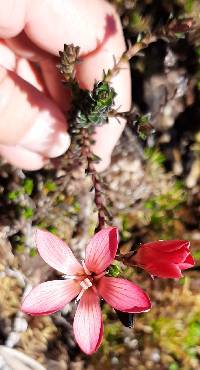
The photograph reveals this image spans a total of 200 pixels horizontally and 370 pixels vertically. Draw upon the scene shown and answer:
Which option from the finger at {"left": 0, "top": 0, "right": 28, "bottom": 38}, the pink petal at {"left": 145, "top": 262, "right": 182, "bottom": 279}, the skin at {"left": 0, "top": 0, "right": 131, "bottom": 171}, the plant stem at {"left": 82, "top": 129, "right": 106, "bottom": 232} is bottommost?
the pink petal at {"left": 145, "top": 262, "right": 182, "bottom": 279}

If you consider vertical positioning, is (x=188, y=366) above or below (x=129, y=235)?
below

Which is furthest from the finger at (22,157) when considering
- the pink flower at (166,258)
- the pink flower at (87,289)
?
the pink flower at (166,258)

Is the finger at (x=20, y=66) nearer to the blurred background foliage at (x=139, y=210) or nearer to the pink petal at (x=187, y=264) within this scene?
the blurred background foliage at (x=139, y=210)

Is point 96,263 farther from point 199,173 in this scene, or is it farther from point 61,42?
point 199,173

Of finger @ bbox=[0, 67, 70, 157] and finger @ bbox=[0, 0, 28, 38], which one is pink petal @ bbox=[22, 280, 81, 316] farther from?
finger @ bbox=[0, 0, 28, 38]

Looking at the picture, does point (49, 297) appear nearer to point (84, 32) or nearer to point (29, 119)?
point (29, 119)

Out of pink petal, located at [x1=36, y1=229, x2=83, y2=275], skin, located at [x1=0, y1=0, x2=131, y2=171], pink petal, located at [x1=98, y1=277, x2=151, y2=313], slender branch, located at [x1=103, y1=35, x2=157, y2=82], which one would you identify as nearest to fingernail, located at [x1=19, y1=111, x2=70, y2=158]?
skin, located at [x1=0, y1=0, x2=131, y2=171]

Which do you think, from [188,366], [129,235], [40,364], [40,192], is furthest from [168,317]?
[40,192]

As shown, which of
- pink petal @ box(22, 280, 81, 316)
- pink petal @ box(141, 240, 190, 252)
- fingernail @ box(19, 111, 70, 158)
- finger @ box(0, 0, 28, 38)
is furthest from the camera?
fingernail @ box(19, 111, 70, 158)
